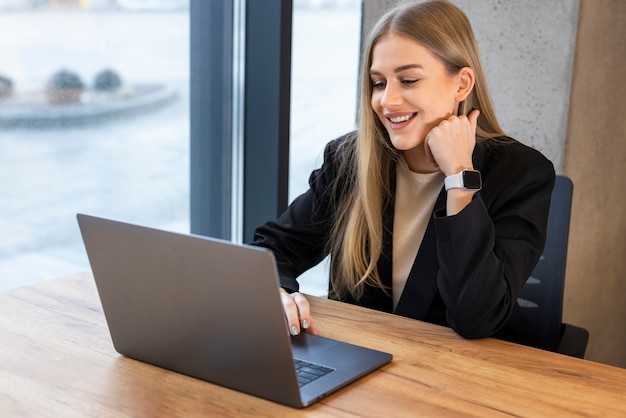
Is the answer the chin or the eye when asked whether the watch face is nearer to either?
the chin

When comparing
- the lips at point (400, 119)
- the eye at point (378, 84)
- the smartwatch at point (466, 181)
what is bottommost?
the smartwatch at point (466, 181)

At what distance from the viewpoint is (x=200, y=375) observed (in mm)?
1229

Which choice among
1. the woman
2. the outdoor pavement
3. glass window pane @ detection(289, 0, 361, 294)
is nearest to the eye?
the woman

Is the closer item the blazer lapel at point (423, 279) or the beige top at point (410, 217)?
the blazer lapel at point (423, 279)

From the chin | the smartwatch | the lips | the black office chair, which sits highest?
the lips

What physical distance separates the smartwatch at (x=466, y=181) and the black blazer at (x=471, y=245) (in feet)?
0.16

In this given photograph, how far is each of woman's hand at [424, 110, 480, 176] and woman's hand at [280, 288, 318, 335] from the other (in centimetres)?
43

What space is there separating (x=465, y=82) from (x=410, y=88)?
0.15m

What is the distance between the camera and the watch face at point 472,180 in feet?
5.28

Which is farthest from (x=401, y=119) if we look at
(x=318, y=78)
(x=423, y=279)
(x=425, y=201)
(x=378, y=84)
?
(x=318, y=78)

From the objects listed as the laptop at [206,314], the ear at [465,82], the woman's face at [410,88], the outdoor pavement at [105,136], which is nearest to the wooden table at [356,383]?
the laptop at [206,314]

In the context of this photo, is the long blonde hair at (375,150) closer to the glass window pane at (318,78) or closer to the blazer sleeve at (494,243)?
the blazer sleeve at (494,243)

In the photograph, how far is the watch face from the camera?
161 centimetres

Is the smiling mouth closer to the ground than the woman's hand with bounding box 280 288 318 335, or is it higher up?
higher up
